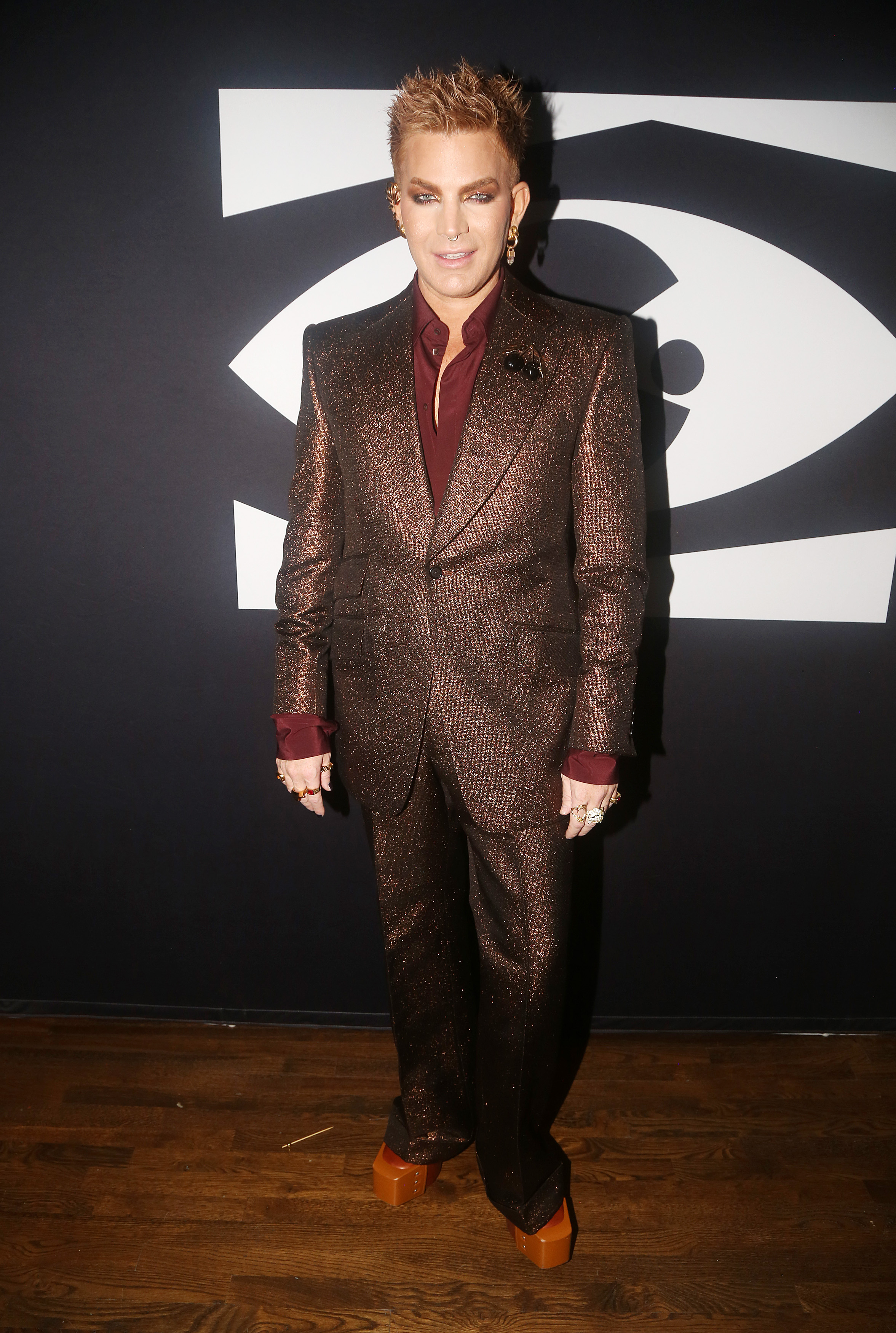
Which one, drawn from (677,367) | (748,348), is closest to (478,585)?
(677,367)

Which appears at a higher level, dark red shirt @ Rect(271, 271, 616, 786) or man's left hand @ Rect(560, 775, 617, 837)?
dark red shirt @ Rect(271, 271, 616, 786)

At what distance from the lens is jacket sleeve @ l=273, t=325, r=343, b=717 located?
5.52 ft

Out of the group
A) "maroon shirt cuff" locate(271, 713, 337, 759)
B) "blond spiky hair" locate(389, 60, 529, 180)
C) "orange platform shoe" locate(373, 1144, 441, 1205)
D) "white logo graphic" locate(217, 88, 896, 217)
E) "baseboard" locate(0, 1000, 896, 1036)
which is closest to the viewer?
"blond spiky hair" locate(389, 60, 529, 180)

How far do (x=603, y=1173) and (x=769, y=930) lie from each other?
714mm

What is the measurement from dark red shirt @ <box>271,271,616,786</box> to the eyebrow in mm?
159

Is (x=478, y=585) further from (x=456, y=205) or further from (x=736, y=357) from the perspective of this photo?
(x=736, y=357)

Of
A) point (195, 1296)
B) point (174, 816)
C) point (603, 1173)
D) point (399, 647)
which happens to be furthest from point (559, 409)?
point (195, 1296)

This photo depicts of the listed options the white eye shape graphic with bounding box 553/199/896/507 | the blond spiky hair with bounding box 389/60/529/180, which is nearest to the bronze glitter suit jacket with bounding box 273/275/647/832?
the blond spiky hair with bounding box 389/60/529/180

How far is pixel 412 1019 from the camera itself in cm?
192

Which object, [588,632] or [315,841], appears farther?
[315,841]

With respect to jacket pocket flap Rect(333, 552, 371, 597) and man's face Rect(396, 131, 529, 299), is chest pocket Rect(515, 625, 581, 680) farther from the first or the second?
man's face Rect(396, 131, 529, 299)

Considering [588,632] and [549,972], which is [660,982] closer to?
[549,972]

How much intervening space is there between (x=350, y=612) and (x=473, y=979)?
32.9 inches

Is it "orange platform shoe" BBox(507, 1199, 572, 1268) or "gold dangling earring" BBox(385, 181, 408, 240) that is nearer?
"gold dangling earring" BBox(385, 181, 408, 240)
